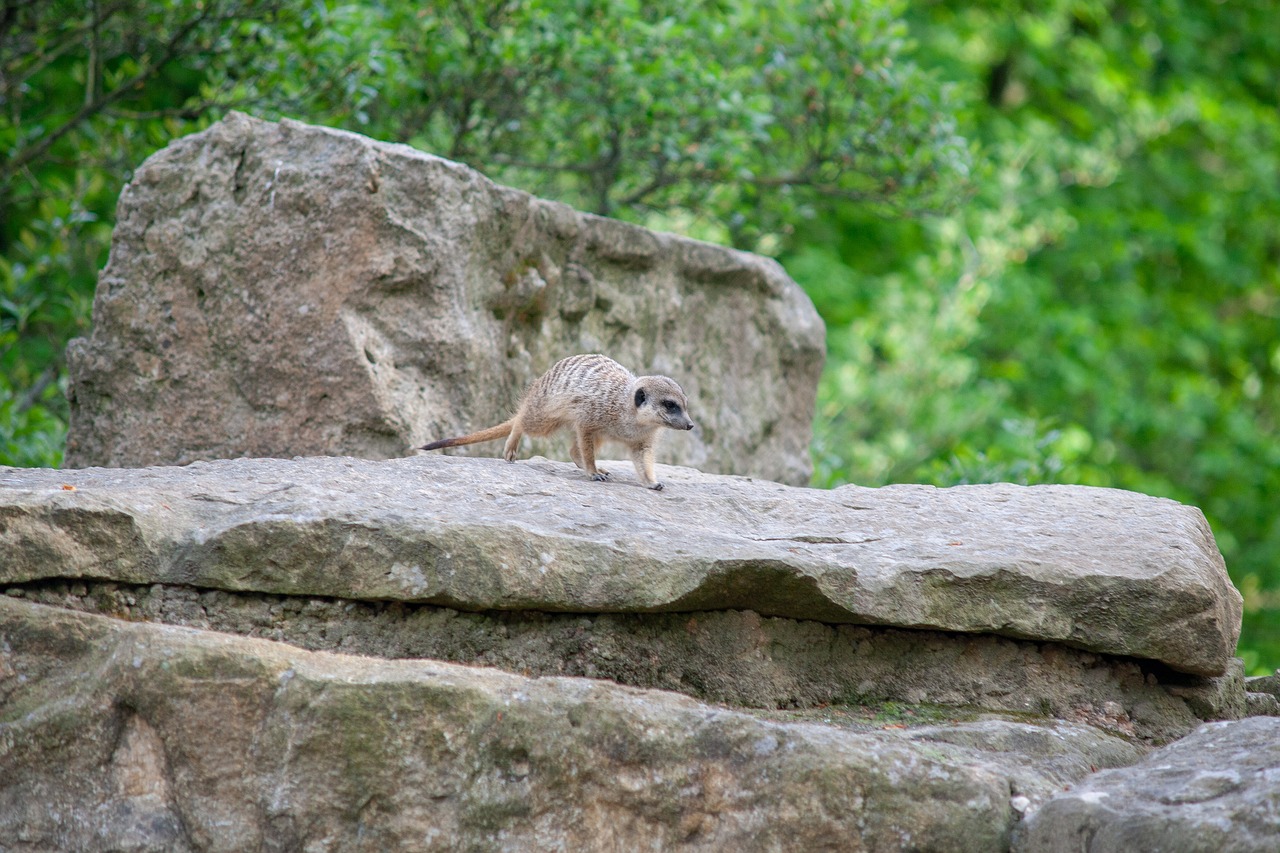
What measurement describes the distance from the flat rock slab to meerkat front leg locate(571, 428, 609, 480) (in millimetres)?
439

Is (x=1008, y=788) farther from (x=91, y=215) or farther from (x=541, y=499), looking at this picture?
(x=91, y=215)

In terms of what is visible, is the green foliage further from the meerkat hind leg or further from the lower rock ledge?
the lower rock ledge

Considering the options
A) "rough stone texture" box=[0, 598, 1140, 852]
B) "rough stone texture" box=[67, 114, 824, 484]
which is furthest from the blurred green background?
→ "rough stone texture" box=[0, 598, 1140, 852]

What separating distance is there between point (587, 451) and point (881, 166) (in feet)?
11.5

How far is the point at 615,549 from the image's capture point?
335 centimetres

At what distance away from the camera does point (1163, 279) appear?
44.0 feet

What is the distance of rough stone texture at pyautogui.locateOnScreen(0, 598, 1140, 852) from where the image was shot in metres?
2.86

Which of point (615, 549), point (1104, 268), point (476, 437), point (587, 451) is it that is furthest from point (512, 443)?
point (1104, 268)

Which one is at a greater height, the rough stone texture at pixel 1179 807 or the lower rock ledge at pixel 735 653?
the rough stone texture at pixel 1179 807

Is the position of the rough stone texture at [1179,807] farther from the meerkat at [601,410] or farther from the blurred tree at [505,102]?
the blurred tree at [505,102]

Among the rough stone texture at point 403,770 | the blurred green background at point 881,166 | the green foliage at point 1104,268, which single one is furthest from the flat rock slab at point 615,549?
the green foliage at point 1104,268

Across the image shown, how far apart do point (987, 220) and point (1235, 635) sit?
21.2 feet

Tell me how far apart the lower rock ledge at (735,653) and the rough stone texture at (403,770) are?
0.92 ft

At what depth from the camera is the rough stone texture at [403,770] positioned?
9.37 ft
